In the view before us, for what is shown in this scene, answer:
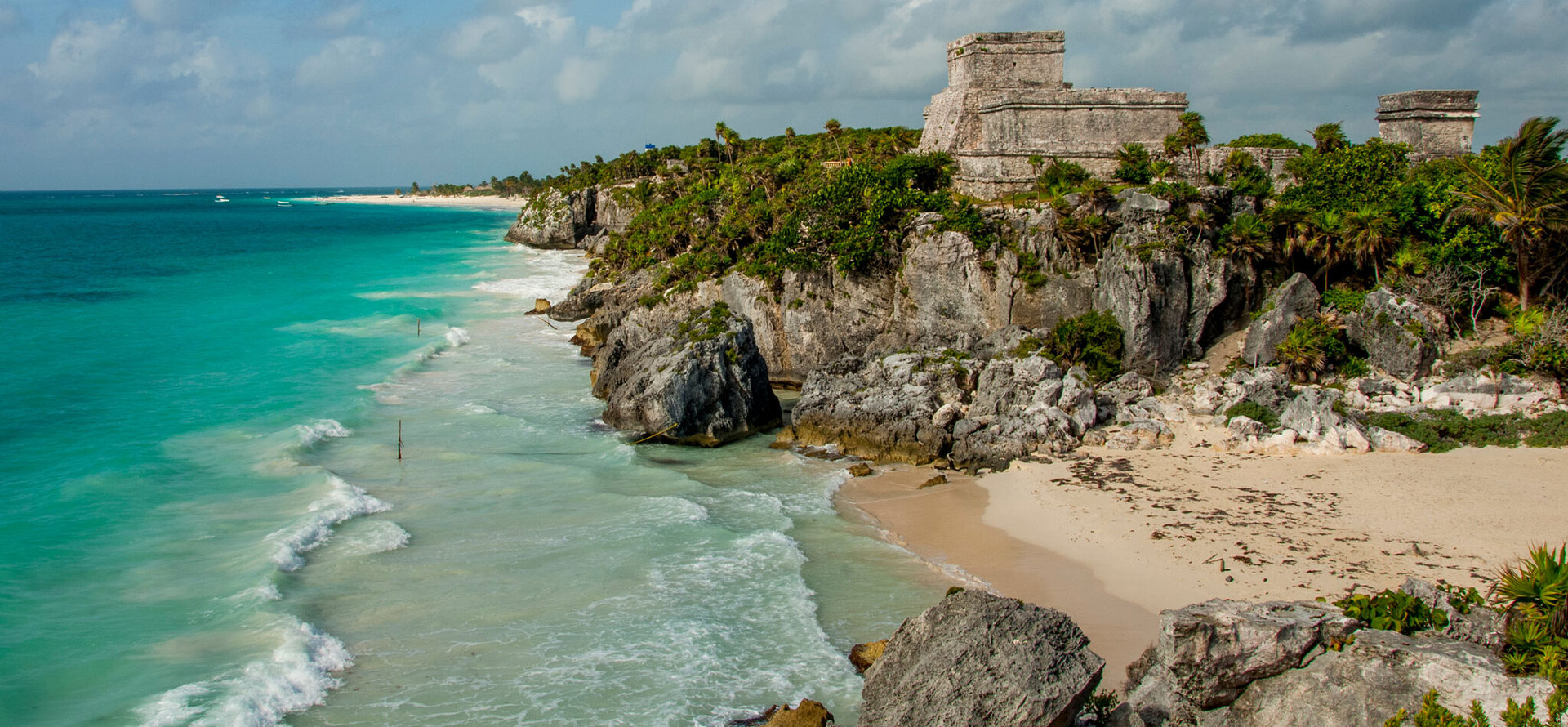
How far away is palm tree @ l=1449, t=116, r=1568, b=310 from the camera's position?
1997cm

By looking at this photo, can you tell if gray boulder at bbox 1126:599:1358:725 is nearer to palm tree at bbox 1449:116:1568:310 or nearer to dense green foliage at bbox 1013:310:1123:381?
dense green foliage at bbox 1013:310:1123:381

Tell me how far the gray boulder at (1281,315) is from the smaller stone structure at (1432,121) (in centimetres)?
724

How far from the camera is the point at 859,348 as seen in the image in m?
26.2

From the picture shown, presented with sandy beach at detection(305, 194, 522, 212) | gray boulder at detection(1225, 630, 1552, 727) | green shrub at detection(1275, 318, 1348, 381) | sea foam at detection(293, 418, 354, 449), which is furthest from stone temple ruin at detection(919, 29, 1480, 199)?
sandy beach at detection(305, 194, 522, 212)

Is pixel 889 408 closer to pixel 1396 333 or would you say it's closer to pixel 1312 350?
pixel 1312 350

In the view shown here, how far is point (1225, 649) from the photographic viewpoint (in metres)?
8.23

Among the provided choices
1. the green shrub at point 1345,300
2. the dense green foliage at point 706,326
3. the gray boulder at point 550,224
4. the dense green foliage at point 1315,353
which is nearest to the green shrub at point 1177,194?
the green shrub at point 1345,300

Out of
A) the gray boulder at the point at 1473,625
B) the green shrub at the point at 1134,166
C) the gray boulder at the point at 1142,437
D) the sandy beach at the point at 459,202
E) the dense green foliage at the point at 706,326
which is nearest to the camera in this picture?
the gray boulder at the point at 1473,625

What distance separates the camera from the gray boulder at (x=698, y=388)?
21.4m

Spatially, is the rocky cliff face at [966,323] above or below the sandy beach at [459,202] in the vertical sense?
A: below

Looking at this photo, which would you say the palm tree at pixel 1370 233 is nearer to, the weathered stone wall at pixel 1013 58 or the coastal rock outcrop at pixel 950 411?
the coastal rock outcrop at pixel 950 411

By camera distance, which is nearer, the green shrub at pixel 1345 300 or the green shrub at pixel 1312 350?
the green shrub at pixel 1312 350

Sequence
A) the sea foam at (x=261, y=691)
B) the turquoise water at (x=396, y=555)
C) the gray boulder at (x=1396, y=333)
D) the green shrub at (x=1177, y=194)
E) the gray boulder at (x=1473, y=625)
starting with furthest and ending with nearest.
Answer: the green shrub at (x=1177, y=194)
the gray boulder at (x=1396, y=333)
the turquoise water at (x=396, y=555)
the sea foam at (x=261, y=691)
the gray boulder at (x=1473, y=625)

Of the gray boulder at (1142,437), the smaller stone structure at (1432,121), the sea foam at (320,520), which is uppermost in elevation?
the smaller stone structure at (1432,121)
